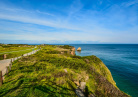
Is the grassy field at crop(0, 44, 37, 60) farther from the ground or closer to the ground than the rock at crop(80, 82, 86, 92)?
farther from the ground

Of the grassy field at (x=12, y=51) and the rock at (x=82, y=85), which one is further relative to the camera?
the grassy field at (x=12, y=51)

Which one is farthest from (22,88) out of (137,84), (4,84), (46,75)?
(137,84)

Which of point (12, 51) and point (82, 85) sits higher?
point (12, 51)

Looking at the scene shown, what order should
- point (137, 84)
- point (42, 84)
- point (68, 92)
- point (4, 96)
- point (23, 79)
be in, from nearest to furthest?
point (4, 96) < point (68, 92) < point (42, 84) < point (23, 79) < point (137, 84)

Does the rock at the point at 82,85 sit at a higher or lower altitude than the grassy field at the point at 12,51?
lower

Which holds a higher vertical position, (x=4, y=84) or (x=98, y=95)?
(x=4, y=84)

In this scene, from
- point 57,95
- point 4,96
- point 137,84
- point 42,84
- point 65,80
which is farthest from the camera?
point 137,84

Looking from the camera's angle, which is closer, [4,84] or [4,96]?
[4,96]

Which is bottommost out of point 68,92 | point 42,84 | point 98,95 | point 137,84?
point 137,84

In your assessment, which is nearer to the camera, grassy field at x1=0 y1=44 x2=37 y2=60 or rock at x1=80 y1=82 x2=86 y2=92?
rock at x1=80 y1=82 x2=86 y2=92

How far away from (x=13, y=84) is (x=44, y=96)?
4780 millimetres

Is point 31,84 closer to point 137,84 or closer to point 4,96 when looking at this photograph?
point 4,96

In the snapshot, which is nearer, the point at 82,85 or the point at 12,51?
the point at 82,85

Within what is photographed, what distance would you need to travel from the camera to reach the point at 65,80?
1127 centimetres
